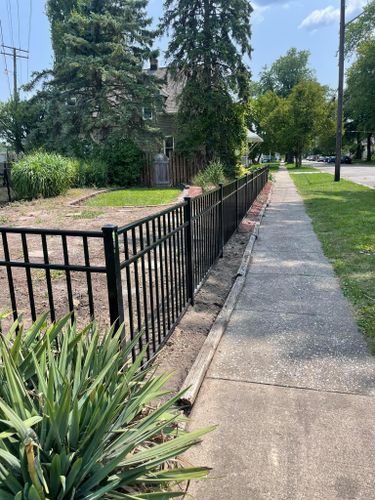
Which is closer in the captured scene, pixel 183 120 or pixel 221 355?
pixel 221 355

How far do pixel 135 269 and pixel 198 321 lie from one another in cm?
148

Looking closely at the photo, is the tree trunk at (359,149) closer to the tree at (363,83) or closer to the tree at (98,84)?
the tree at (363,83)

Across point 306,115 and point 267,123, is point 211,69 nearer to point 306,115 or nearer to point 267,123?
point 306,115

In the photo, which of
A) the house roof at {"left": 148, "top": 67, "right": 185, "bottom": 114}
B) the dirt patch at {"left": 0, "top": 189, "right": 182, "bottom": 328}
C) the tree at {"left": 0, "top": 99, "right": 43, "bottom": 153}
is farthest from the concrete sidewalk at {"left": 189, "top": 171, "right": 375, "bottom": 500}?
the tree at {"left": 0, "top": 99, "right": 43, "bottom": 153}

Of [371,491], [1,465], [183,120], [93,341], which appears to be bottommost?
[371,491]

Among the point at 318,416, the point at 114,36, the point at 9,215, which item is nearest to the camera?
the point at 318,416

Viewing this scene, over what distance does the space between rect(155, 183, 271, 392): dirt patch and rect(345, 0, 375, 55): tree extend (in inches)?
1657

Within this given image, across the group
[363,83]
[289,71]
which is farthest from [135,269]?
[289,71]

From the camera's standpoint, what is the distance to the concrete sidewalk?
82.5 inches

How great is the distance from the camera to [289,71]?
67688 millimetres

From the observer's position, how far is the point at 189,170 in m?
19.8

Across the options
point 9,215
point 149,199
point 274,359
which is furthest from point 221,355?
point 149,199

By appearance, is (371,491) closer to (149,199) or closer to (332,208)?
(332,208)

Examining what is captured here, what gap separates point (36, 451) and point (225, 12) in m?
21.5
